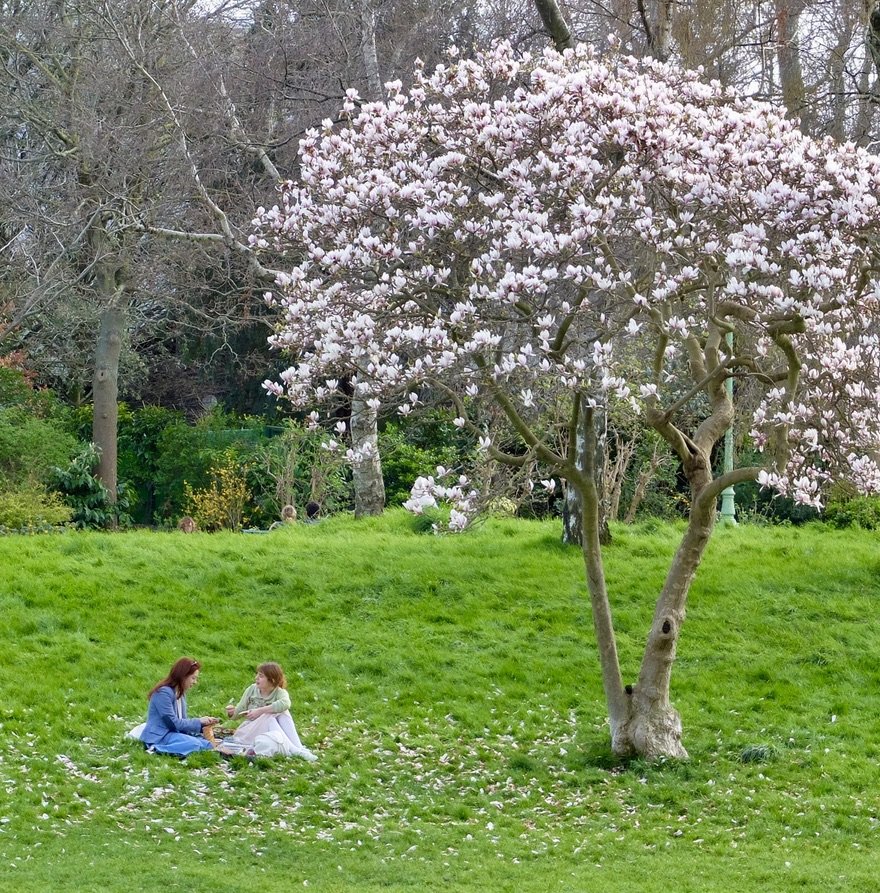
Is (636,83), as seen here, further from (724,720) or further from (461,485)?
(724,720)

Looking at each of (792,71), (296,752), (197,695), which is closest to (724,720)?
(296,752)

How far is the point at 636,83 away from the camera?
8.29 meters

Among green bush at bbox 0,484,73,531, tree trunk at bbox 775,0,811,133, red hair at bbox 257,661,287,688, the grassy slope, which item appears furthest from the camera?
green bush at bbox 0,484,73,531

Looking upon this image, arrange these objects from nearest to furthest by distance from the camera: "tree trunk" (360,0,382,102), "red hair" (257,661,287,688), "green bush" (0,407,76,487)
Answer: "red hair" (257,661,287,688)
"tree trunk" (360,0,382,102)
"green bush" (0,407,76,487)

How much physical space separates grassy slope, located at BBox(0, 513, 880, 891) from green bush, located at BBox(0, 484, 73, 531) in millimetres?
1884

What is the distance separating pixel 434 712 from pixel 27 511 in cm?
817

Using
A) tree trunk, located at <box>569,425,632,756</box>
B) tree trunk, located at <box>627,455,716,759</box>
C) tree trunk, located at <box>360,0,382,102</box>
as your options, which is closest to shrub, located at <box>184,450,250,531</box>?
tree trunk, located at <box>360,0,382,102</box>

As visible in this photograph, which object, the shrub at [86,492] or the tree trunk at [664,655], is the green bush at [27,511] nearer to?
the shrub at [86,492]

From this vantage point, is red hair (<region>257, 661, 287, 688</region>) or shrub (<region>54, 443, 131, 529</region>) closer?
red hair (<region>257, 661, 287, 688</region>)

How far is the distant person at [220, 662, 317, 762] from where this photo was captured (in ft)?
33.2

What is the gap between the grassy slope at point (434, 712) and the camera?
8.01 metres

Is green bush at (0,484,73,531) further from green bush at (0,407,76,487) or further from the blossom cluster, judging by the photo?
Result: the blossom cluster

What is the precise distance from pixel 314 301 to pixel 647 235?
7.86 ft

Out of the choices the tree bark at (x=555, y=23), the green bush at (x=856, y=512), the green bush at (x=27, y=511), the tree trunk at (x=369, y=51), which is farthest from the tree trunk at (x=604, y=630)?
the green bush at (x=27, y=511)
